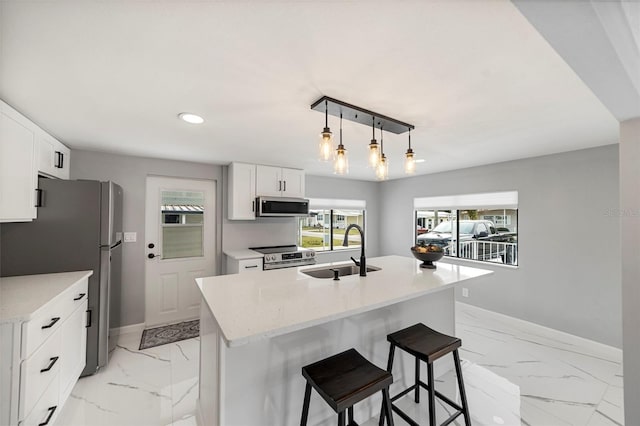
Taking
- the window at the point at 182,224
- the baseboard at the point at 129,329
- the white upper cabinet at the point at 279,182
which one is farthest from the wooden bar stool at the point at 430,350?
the baseboard at the point at 129,329

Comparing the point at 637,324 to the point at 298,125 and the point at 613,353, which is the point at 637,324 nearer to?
the point at 613,353

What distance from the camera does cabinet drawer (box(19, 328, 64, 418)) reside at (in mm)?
1396

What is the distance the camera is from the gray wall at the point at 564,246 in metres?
2.76

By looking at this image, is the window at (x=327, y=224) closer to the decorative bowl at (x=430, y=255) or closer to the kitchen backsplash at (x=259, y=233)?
the kitchen backsplash at (x=259, y=233)

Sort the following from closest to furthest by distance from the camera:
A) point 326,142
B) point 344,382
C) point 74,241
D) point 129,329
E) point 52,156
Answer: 1. point 344,382
2. point 326,142
3. point 74,241
4. point 52,156
5. point 129,329

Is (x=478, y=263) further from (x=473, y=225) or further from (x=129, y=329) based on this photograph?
(x=129, y=329)

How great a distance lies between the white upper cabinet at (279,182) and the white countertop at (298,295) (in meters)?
1.92

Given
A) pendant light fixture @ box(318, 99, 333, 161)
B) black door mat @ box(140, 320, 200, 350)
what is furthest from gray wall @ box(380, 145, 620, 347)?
black door mat @ box(140, 320, 200, 350)

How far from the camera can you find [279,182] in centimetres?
394

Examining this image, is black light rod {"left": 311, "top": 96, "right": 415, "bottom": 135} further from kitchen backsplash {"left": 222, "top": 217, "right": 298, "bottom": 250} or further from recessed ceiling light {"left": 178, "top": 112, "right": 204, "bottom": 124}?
kitchen backsplash {"left": 222, "top": 217, "right": 298, "bottom": 250}

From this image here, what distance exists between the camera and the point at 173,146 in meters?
2.82

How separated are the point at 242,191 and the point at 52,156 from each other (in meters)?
1.89

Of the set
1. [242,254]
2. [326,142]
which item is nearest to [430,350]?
[326,142]

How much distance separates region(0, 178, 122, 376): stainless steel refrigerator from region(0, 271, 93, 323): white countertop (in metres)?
0.12
